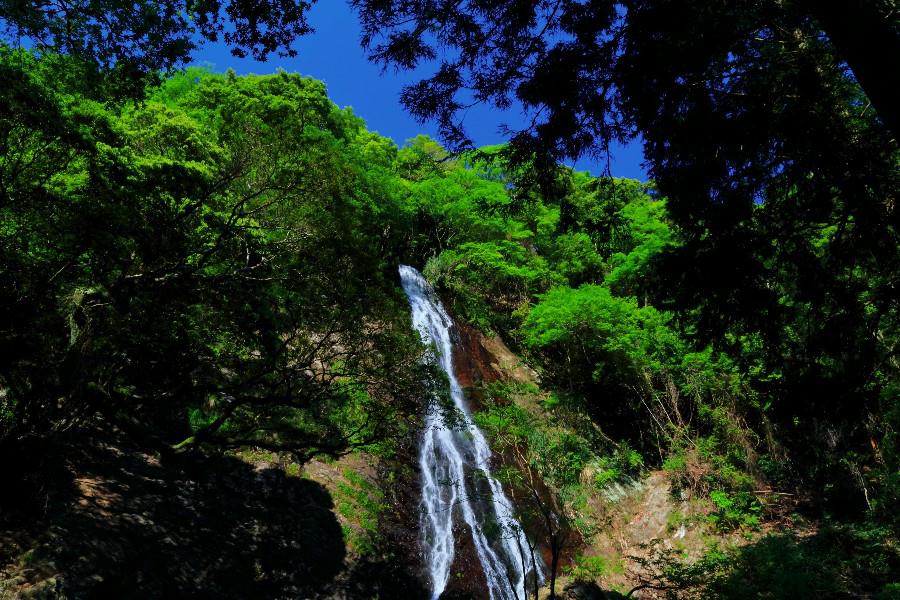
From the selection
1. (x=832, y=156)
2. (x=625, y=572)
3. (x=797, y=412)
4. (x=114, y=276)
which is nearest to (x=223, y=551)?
(x=114, y=276)

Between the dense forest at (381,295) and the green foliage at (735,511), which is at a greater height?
the dense forest at (381,295)

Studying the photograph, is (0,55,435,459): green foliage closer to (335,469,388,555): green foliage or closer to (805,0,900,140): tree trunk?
(335,469,388,555): green foliage

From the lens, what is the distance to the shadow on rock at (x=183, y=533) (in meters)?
5.16

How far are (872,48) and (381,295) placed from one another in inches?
235

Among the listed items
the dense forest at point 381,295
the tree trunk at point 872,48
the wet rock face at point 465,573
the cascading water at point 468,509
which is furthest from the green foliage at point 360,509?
the tree trunk at point 872,48

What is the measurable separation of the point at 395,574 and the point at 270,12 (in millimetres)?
9258

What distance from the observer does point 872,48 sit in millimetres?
2533

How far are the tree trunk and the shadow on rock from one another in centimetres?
764

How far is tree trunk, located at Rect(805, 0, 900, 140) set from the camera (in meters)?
2.49

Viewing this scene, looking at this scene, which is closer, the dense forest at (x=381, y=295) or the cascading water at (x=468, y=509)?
the dense forest at (x=381, y=295)

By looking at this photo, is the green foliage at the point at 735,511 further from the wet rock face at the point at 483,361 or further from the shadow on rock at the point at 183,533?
the shadow on rock at the point at 183,533

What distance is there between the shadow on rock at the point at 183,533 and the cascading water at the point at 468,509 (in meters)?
2.53

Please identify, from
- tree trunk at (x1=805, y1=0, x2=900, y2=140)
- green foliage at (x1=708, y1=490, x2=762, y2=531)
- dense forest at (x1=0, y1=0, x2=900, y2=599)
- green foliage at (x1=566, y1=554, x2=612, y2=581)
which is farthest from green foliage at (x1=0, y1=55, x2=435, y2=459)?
green foliage at (x1=708, y1=490, x2=762, y2=531)

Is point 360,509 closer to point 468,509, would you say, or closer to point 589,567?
point 468,509
